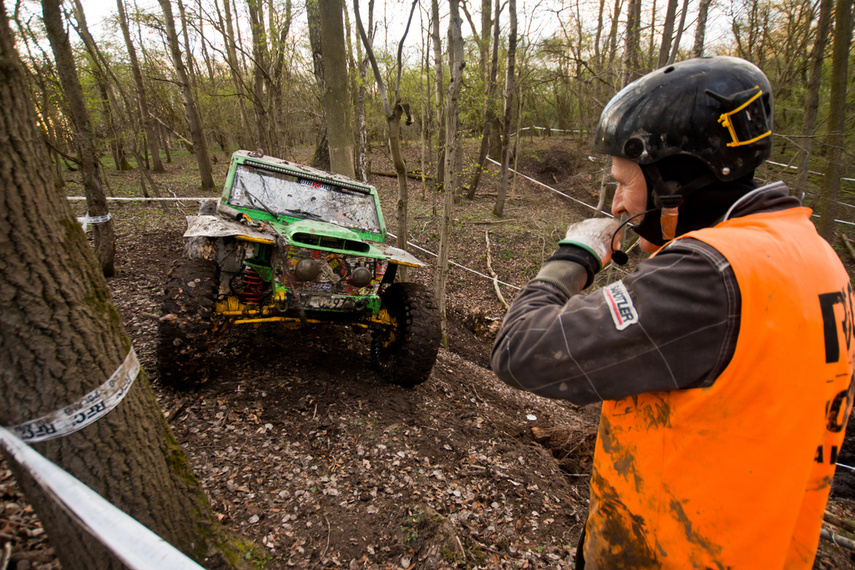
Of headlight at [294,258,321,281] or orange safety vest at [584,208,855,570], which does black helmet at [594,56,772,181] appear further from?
headlight at [294,258,321,281]

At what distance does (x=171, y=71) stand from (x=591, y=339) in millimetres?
20883

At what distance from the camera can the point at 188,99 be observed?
471 inches

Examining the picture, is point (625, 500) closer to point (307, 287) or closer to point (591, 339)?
point (591, 339)

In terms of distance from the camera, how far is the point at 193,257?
385cm

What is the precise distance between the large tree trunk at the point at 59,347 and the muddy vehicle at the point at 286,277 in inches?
77.7

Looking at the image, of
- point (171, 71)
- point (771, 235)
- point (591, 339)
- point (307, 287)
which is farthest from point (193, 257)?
point (171, 71)

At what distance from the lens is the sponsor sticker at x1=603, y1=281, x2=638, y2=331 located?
898 mm

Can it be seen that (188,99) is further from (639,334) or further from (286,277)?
(639,334)

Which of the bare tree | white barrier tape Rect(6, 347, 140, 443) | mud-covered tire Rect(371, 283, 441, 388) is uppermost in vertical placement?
the bare tree

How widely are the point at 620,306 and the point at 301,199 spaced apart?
4083 mm

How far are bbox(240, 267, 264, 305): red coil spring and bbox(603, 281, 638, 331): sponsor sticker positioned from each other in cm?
364

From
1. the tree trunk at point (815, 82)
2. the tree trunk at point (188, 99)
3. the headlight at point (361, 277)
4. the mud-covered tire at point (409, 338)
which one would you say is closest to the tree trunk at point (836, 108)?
the tree trunk at point (815, 82)

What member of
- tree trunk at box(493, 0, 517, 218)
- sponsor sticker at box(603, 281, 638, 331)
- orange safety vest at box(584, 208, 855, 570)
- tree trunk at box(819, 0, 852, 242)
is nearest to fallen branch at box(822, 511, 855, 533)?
orange safety vest at box(584, 208, 855, 570)

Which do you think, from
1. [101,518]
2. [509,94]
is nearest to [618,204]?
[101,518]
